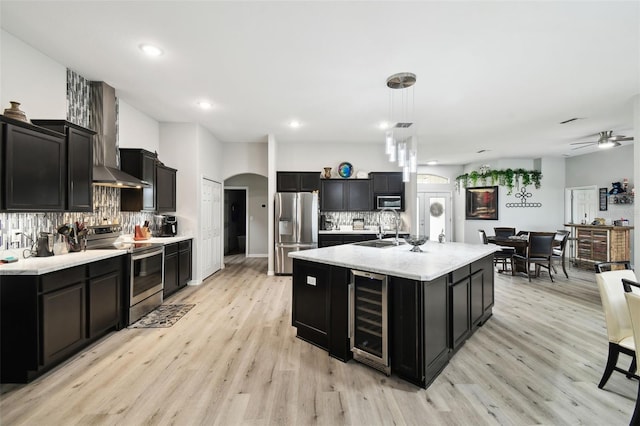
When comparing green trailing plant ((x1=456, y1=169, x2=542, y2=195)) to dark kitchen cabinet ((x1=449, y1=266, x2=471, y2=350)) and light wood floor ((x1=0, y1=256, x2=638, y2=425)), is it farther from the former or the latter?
dark kitchen cabinet ((x1=449, y1=266, x2=471, y2=350))

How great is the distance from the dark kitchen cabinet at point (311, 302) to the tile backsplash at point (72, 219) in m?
2.59

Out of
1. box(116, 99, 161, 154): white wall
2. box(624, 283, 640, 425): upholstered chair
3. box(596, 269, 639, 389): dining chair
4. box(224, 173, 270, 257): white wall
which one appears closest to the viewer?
box(624, 283, 640, 425): upholstered chair

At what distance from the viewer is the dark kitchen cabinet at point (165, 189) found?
4434mm

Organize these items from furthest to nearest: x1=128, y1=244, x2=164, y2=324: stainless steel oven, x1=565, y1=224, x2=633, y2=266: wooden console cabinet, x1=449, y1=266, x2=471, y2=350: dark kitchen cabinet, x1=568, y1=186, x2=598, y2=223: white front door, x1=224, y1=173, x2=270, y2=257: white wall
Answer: x1=224, y1=173, x2=270, y2=257: white wall, x1=568, y1=186, x2=598, y2=223: white front door, x1=565, y1=224, x2=633, y2=266: wooden console cabinet, x1=128, y1=244, x2=164, y2=324: stainless steel oven, x1=449, y1=266, x2=471, y2=350: dark kitchen cabinet

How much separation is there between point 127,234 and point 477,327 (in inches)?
195

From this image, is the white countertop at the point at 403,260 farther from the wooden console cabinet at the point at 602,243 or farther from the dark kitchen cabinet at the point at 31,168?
the wooden console cabinet at the point at 602,243

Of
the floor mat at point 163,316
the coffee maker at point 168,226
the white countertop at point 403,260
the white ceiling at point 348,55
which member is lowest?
the floor mat at point 163,316

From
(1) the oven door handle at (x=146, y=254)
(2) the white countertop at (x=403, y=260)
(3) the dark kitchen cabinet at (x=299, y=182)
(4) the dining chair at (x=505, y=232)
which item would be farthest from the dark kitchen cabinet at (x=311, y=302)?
(4) the dining chair at (x=505, y=232)

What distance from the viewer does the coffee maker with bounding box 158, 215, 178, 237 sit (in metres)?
4.85

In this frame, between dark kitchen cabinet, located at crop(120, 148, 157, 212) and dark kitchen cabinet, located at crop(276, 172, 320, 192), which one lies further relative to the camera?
dark kitchen cabinet, located at crop(276, 172, 320, 192)

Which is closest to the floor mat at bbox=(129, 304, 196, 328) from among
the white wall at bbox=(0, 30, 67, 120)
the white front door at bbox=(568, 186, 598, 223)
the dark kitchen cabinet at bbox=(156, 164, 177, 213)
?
the dark kitchen cabinet at bbox=(156, 164, 177, 213)

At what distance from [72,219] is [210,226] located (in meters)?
2.63

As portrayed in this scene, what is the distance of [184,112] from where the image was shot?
451 centimetres

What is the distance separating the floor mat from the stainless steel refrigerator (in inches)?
89.2
